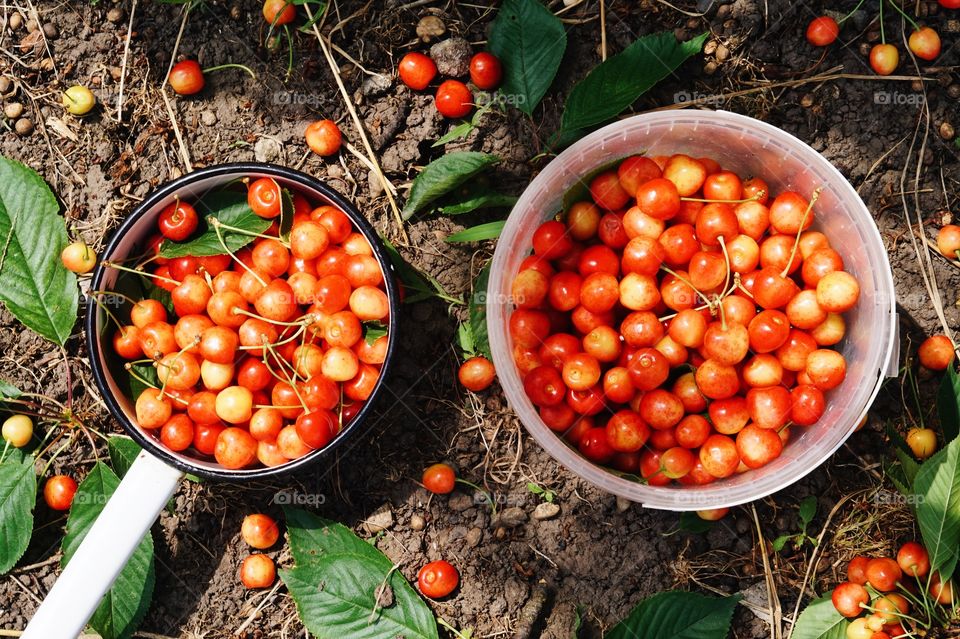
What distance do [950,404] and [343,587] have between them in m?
2.05

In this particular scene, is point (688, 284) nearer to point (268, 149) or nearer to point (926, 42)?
point (926, 42)

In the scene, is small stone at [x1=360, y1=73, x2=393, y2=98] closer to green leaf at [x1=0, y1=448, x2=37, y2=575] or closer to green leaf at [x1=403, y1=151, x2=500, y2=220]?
green leaf at [x1=403, y1=151, x2=500, y2=220]

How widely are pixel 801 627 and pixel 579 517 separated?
82 cm

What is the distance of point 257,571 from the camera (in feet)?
8.85

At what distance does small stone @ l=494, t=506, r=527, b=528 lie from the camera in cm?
275

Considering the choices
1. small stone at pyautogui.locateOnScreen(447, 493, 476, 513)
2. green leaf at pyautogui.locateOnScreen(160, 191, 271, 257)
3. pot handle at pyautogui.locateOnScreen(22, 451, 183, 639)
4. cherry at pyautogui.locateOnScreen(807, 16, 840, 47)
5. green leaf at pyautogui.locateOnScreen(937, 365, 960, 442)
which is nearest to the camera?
pot handle at pyautogui.locateOnScreen(22, 451, 183, 639)

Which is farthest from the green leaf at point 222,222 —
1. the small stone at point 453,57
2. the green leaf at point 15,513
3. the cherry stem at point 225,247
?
the green leaf at point 15,513

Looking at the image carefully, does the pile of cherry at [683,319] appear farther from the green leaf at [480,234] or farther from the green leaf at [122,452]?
the green leaf at [122,452]

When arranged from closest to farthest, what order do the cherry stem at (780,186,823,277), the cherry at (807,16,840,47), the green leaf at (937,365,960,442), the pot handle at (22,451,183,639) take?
the pot handle at (22,451,183,639), the cherry stem at (780,186,823,277), the green leaf at (937,365,960,442), the cherry at (807,16,840,47)

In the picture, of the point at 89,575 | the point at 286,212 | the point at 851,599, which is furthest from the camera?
the point at 851,599

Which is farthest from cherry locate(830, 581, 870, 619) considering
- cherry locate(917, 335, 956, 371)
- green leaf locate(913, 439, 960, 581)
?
cherry locate(917, 335, 956, 371)

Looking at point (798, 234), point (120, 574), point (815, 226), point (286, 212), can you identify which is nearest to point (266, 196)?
point (286, 212)

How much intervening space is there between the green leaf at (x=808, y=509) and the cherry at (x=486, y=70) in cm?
175

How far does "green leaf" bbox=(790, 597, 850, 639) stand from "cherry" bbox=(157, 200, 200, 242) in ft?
7.71
